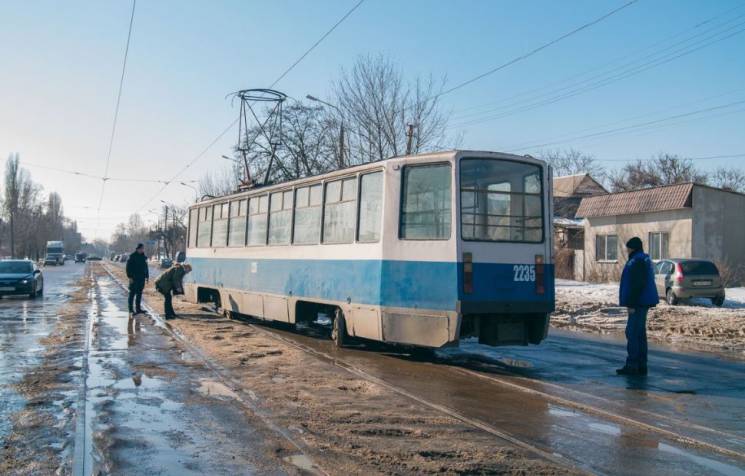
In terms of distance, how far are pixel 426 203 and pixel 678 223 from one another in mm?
21425

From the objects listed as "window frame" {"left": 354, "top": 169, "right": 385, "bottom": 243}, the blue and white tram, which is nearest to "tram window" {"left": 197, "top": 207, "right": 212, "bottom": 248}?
the blue and white tram

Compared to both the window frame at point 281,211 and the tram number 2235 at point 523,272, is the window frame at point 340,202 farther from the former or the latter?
the tram number 2235 at point 523,272

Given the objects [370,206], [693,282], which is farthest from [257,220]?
[693,282]

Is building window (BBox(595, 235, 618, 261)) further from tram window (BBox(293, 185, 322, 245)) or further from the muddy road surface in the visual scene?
tram window (BBox(293, 185, 322, 245))

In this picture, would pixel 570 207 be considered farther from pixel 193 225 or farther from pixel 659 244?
pixel 193 225

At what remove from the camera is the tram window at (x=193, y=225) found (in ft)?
64.7

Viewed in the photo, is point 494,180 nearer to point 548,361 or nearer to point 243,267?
point 548,361

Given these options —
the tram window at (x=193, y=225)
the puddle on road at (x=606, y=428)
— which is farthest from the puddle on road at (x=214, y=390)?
the tram window at (x=193, y=225)

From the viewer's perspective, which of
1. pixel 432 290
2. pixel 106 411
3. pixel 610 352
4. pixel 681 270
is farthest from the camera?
pixel 681 270

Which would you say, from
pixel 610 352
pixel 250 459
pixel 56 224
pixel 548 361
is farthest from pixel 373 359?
pixel 56 224

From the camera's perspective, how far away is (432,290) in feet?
30.9

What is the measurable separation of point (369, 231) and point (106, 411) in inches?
186

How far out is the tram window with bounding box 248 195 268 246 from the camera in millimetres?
14711

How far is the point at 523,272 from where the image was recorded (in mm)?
9727
